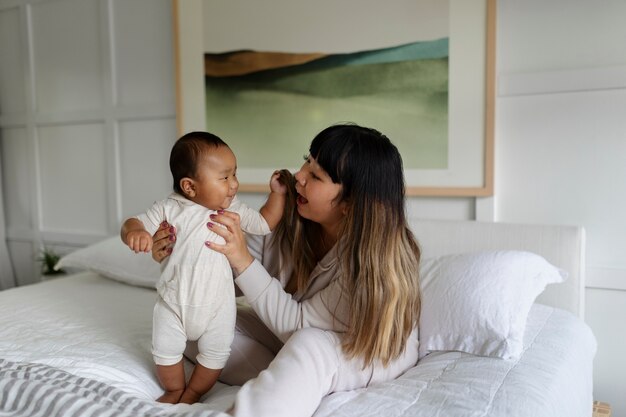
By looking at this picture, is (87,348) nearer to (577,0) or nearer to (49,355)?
(49,355)

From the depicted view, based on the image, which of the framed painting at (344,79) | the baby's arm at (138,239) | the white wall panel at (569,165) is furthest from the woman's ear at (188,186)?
the white wall panel at (569,165)

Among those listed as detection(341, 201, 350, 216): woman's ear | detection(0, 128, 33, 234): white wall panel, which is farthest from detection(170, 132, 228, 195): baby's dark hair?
detection(0, 128, 33, 234): white wall panel

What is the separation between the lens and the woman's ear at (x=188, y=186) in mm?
1230

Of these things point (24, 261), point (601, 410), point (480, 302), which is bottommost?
point (601, 410)

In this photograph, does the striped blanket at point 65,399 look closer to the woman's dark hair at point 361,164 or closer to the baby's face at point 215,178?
the baby's face at point 215,178

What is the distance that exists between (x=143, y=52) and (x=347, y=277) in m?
2.07

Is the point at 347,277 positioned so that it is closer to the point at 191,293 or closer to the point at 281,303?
the point at 281,303

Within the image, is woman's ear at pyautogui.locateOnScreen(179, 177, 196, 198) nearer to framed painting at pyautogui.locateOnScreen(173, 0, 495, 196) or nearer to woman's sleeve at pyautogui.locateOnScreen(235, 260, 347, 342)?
woman's sleeve at pyautogui.locateOnScreen(235, 260, 347, 342)

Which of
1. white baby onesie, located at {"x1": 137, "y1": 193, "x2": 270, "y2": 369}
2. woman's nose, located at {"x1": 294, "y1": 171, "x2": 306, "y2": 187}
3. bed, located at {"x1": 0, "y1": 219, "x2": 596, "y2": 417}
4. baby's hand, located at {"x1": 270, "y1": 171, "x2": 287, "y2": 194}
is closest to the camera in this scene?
bed, located at {"x1": 0, "y1": 219, "x2": 596, "y2": 417}

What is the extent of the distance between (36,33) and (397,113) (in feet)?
7.49

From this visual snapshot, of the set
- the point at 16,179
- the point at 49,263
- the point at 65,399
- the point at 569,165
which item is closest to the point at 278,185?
the point at 65,399

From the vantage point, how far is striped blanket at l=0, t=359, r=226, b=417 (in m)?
0.94

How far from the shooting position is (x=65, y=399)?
0.96 metres

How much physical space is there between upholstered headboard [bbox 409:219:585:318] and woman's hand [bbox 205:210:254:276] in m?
0.88
